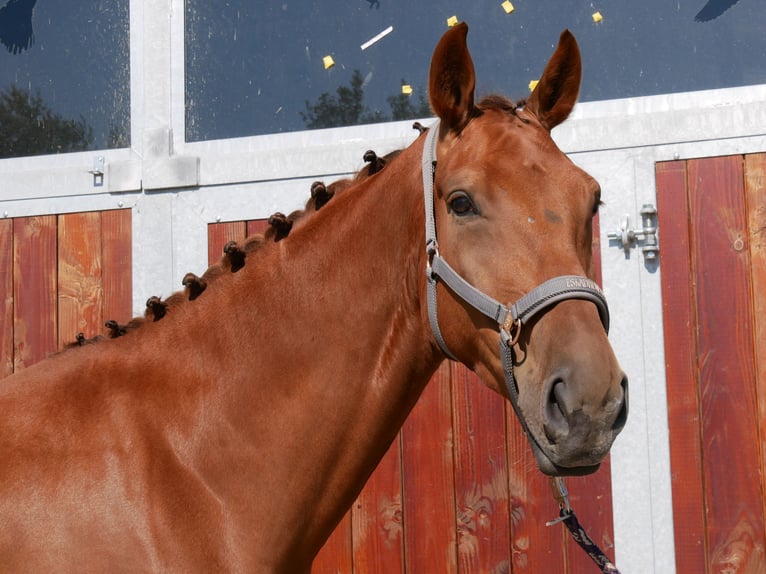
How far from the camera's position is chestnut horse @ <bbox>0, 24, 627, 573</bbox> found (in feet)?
6.08

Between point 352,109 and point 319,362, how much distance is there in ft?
5.99

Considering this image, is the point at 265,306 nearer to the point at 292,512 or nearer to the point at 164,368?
the point at 164,368

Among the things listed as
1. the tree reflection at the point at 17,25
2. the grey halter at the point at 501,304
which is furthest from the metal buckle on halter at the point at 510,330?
the tree reflection at the point at 17,25

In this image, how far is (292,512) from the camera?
2.00 meters

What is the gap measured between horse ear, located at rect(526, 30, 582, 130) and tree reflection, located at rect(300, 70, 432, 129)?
52.3 inches

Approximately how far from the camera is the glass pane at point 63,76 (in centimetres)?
395

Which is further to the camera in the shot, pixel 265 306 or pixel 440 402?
pixel 440 402

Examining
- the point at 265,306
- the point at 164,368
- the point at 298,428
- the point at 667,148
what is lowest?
the point at 298,428

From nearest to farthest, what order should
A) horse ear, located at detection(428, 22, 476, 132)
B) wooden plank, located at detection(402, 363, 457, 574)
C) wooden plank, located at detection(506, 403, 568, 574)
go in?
1. horse ear, located at detection(428, 22, 476, 132)
2. wooden plank, located at detection(506, 403, 568, 574)
3. wooden plank, located at detection(402, 363, 457, 574)

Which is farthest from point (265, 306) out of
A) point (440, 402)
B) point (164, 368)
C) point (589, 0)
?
point (589, 0)

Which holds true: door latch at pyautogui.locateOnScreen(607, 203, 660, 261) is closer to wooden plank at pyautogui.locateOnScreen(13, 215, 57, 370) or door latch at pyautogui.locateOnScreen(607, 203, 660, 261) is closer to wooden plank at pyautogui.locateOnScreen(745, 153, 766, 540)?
wooden plank at pyautogui.locateOnScreen(745, 153, 766, 540)

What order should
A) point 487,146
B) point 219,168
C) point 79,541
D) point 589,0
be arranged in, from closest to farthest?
point 79,541 < point 487,146 < point 589,0 < point 219,168

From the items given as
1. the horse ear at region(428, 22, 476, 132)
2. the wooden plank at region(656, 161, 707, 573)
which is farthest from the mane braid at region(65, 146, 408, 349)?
the wooden plank at region(656, 161, 707, 573)

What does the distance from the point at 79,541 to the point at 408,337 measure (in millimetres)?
879
